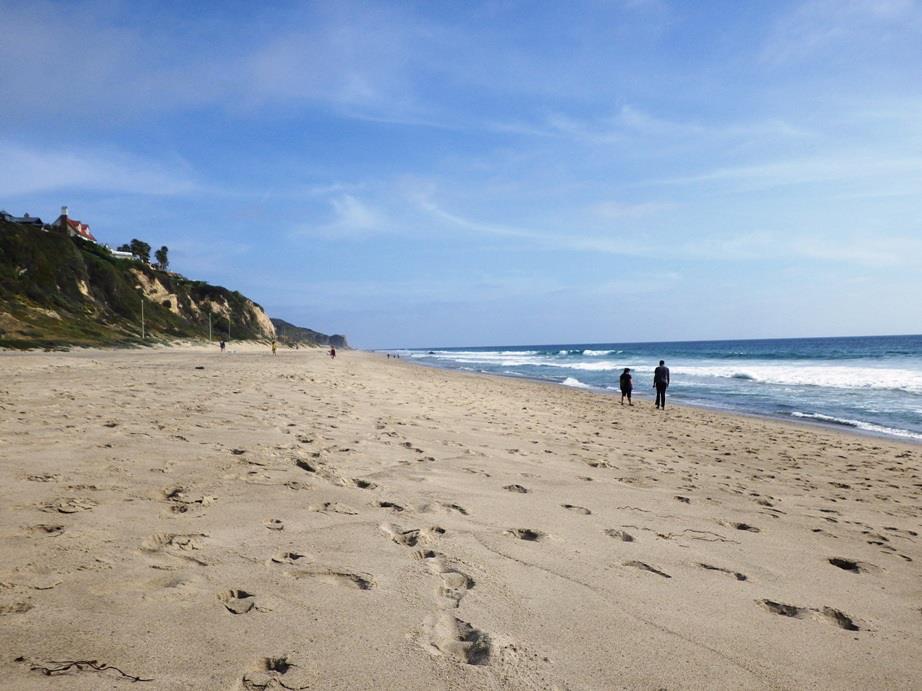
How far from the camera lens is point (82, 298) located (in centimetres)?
5350

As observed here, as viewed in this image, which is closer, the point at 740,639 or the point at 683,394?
the point at 740,639

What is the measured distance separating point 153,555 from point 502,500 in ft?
9.60

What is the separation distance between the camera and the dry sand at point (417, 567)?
2.38 m

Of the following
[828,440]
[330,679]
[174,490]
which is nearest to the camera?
[330,679]

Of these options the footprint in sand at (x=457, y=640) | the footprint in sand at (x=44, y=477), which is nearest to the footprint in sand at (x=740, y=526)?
the footprint in sand at (x=457, y=640)

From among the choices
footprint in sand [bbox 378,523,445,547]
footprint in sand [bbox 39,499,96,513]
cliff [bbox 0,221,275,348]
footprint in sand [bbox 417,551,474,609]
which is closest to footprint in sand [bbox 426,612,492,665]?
footprint in sand [bbox 417,551,474,609]

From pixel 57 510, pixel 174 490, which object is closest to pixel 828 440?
pixel 174 490

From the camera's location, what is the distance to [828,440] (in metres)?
12.0

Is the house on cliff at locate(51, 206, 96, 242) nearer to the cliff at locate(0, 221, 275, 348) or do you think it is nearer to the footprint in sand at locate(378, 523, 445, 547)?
the cliff at locate(0, 221, 275, 348)

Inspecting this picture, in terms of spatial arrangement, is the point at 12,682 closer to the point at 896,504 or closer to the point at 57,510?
the point at 57,510

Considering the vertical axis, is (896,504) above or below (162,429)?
below

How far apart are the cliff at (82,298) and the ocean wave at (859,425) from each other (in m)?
37.8

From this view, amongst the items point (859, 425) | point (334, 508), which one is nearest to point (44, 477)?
point (334, 508)

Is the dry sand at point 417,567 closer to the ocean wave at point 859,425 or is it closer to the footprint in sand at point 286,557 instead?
the footprint in sand at point 286,557
